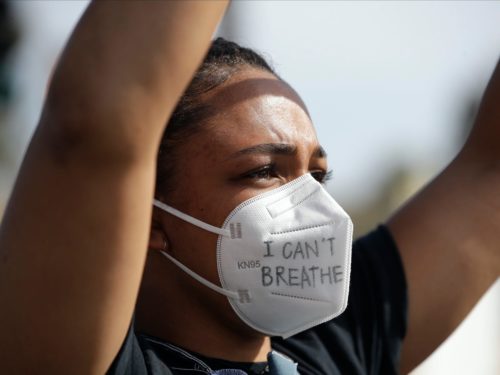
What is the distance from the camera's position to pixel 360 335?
9.11 feet

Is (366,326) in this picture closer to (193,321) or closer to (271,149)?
(193,321)

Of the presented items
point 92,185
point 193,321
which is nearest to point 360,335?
point 193,321

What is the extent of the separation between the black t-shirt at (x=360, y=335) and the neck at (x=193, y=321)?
0.19ft

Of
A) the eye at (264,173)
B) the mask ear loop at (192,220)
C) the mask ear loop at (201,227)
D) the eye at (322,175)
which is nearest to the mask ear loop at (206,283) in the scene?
the mask ear loop at (201,227)

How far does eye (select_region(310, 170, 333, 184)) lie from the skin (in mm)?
42

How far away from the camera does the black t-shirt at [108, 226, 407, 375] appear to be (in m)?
2.43

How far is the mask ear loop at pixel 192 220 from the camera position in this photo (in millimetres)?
2348

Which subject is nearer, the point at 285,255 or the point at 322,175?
the point at 285,255

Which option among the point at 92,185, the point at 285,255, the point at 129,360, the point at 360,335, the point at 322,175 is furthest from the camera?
the point at 360,335

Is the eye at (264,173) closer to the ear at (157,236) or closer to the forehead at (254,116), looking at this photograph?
the forehead at (254,116)

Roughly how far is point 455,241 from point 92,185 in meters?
1.55

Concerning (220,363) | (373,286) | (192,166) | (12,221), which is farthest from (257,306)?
(12,221)

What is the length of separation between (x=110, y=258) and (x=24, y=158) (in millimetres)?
246

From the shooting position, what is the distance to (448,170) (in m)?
2.93
